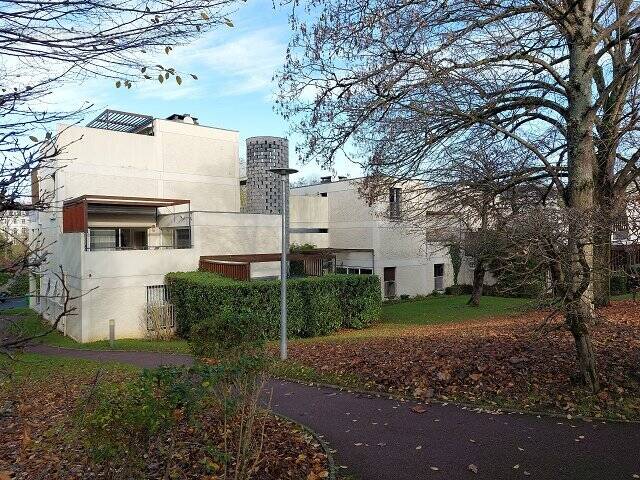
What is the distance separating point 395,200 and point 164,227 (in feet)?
45.6

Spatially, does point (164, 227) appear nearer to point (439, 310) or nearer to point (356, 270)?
point (356, 270)

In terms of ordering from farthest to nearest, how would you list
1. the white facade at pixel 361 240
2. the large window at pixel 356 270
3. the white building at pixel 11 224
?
the large window at pixel 356 270, the white facade at pixel 361 240, the white building at pixel 11 224

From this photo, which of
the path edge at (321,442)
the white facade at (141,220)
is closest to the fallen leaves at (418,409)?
the path edge at (321,442)

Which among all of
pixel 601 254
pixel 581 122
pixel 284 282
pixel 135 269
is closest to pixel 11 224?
pixel 284 282

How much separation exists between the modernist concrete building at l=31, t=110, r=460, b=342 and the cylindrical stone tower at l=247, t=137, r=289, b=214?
138 mm

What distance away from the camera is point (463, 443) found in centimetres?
548

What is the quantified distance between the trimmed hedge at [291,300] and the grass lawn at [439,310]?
2.46m

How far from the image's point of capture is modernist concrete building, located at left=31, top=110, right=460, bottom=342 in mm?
17984

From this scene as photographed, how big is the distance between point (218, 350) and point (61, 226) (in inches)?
711

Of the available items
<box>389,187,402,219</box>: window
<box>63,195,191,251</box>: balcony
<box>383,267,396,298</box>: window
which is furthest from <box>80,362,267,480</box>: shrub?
<box>383,267,396,298</box>: window

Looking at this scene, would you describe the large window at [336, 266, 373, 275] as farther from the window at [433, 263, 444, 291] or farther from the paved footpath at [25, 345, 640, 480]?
the paved footpath at [25, 345, 640, 480]

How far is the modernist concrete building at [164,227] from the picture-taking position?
59.0ft

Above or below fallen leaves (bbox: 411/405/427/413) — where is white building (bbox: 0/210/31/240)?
above

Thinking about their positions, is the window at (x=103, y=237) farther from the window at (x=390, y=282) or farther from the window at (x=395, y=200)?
the window at (x=390, y=282)
